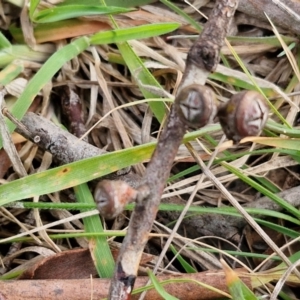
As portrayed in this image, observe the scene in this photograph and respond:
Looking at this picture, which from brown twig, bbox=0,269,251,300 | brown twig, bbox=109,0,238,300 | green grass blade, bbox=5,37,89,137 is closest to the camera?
brown twig, bbox=109,0,238,300

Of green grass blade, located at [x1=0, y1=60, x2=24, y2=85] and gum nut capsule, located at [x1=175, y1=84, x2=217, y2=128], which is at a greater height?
gum nut capsule, located at [x1=175, y1=84, x2=217, y2=128]

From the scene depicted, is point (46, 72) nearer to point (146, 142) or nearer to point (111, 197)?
point (146, 142)

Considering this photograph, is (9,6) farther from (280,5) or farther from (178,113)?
(178,113)

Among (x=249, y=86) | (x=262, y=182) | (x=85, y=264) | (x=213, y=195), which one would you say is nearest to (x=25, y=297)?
(x=85, y=264)

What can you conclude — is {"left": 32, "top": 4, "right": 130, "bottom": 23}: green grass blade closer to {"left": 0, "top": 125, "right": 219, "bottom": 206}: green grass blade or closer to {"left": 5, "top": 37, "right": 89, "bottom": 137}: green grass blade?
{"left": 5, "top": 37, "right": 89, "bottom": 137}: green grass blade

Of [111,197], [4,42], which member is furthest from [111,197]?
[4,42]

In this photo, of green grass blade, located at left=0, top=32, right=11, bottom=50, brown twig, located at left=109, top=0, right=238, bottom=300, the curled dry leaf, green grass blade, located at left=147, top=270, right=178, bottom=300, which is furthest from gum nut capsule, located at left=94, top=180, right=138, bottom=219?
green grass blade, located at left=0, top=32, right=11, bottom=50
